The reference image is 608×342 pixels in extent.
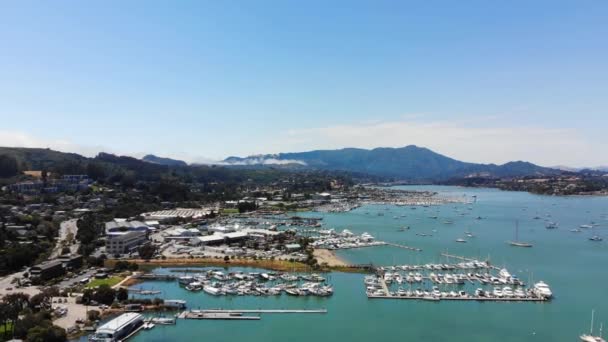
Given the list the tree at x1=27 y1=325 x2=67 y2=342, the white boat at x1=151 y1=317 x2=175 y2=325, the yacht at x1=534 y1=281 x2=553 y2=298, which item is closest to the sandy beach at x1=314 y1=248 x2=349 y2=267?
the yacht at x1=534 y1=281 x2=553 y2=298

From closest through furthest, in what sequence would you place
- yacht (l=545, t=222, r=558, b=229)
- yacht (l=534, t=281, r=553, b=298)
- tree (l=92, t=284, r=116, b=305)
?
tree (l=92, t=284, r=116, b=305) < yacht (l=534, t=281, r=553, b=298) < yacht (l=545, t=222, r=558, b=229)

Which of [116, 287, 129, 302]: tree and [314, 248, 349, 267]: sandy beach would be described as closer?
[116, 287, 129, 302]: tree

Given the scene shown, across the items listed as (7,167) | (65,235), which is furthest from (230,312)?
(7,167)

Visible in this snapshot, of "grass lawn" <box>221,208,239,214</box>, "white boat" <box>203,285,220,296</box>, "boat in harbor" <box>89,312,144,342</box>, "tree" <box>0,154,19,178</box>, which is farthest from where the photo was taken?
"tree" <box>0,154,19,178</box>

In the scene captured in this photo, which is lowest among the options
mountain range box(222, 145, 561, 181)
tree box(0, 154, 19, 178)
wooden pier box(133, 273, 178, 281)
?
wooden pier box(133, 273, 178, 281)

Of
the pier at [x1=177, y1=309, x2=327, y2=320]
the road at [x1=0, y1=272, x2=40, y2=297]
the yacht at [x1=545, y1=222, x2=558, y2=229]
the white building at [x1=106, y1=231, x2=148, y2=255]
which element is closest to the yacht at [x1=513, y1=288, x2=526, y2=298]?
the pier at [x1=177, y1=309, x2=327, y2=320]

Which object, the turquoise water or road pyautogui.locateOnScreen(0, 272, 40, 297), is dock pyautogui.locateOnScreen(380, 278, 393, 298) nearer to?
the turquoise water

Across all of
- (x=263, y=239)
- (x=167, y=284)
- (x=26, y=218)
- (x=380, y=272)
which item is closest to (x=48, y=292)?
(x=167, y=284)

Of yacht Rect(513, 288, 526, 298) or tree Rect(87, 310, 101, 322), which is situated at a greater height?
yacht Rect(513, 288, 526, 298)

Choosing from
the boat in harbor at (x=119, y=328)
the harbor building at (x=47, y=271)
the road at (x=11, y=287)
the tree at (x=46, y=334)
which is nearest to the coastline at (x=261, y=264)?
the harbor building at (x=47, y=271)

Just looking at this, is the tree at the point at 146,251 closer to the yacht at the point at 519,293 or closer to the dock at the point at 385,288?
the dock at the point at 385,288
